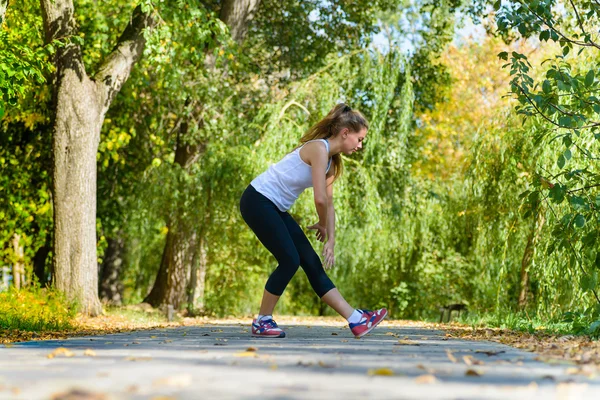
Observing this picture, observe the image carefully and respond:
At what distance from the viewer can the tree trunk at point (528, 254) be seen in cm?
1166

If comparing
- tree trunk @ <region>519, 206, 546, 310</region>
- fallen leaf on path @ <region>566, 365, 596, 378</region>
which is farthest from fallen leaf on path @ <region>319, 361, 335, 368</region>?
tree trunk @ <region>519, 206, 546, 310</region>

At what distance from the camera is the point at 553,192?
639cm

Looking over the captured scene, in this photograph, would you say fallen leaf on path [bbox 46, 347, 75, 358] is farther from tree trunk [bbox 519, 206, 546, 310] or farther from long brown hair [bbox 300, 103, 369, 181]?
tree trunk [bbox 519, 206, 546, 310]

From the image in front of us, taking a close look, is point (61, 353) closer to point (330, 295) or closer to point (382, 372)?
point (382, 372)

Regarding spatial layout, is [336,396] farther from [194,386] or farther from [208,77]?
[208,77]

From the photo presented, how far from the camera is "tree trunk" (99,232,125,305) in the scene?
19.6 m

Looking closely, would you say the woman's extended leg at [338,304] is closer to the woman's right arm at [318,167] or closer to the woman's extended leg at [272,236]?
the woman's extended leg at [272,236]

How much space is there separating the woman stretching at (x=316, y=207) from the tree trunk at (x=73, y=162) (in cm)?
527

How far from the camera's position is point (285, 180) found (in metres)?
6.28

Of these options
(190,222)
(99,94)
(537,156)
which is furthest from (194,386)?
(190,222)

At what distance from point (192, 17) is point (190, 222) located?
415cm

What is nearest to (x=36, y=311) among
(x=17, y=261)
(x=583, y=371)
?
(x=583, y=371)

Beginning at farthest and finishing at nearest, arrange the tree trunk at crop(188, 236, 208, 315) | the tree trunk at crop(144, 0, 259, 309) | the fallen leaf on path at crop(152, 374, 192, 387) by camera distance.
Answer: the tree trunk at crop(188, 236, 208, 315) → the tree trunk at crop(144, 0, 259, 309) → the fallen leaf on path at crop(152, 374, 192, 387)

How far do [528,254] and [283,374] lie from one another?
10.6 meters
